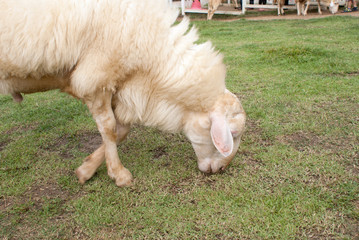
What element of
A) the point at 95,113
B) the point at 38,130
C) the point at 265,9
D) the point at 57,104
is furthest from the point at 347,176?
the point at 265,9

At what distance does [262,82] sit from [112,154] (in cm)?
287

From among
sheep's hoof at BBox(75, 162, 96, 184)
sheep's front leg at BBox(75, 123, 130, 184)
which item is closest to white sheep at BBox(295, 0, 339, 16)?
sheep's front leg at BBox(75, 123, 130, 184)

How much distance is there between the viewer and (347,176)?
2.76 meters

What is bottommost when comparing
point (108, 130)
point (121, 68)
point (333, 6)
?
point (108, 130)

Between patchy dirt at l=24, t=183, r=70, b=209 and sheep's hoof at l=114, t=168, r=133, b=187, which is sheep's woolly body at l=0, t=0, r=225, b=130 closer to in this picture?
sheep's hoof at l=114, t=168, r=133, b=187

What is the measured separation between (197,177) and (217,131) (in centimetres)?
57

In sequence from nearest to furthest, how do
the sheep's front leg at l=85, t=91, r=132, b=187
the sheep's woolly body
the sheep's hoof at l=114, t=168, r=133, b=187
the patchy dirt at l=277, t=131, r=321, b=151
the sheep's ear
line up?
the sheep's woolly body, the sheep's ear, the sheep's front leg at l=85, t=91, r=132, b=187, the sheep's hoof at l=114, t=168, r=133, b=187, the patchy dirt at l=277, t=131, r=321, b=151

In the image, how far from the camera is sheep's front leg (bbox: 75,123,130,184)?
2898 mm

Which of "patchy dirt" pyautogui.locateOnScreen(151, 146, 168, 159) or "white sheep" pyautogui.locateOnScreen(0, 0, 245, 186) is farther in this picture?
"patchy dirt" pyautogui.locateOnScreen(151, 146, 168, 159)

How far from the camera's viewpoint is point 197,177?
2.92m

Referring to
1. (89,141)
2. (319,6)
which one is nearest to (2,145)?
(89,141)

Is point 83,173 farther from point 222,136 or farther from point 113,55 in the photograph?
point 222,136

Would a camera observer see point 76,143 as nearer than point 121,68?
No

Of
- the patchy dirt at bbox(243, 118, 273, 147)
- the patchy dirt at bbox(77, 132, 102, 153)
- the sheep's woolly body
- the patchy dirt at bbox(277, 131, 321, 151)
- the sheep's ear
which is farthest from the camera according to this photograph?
the patchy dirt at bbox(77, 132, 102, 153)
